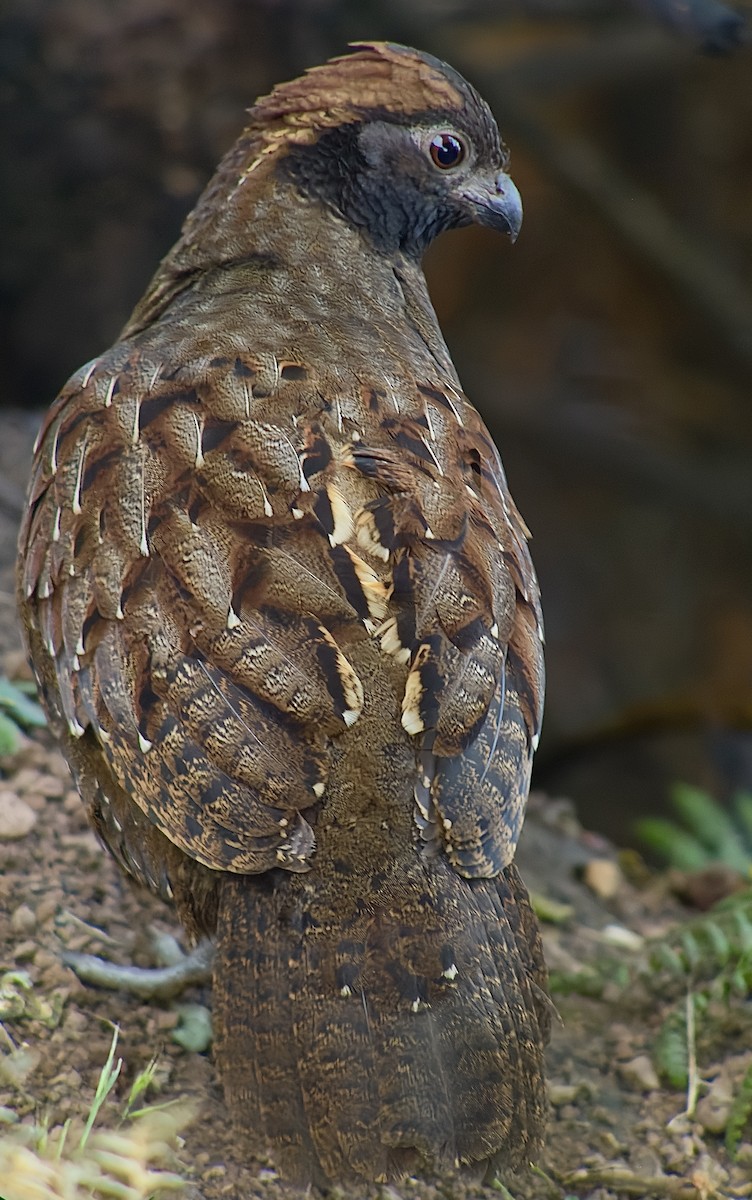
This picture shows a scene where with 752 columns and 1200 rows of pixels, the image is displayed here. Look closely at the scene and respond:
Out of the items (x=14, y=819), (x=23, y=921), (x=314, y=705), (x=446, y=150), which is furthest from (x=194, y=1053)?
(x=446, y=150)

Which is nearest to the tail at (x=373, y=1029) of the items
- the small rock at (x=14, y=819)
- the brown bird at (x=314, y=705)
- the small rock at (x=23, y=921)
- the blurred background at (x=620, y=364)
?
the brown bird at (x=314, y=705)

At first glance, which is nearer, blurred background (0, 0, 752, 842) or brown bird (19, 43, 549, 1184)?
brown bird (19, 43, 549, 1184)

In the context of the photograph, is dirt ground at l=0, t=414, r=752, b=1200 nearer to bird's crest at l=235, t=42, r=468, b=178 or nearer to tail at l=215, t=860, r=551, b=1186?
tail at l=215, t=860, r=551, b=1186

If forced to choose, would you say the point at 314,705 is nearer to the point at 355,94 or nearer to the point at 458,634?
the point at 458,634

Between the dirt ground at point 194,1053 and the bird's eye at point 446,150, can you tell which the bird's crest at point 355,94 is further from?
the dirt ground at point 194,1053

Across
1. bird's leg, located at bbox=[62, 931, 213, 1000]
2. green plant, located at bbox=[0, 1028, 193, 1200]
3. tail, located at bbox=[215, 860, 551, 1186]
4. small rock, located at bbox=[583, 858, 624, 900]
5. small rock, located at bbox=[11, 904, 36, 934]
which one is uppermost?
tail, located at bbox=[215, 860, 551, 1186]

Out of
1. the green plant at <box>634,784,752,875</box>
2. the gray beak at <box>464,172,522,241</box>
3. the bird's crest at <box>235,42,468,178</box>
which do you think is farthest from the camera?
the green plant at <box>634,784,752,875</box>

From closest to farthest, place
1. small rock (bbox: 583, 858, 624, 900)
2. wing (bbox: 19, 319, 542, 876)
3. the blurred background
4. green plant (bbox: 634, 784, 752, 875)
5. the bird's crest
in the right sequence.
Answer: wing (bbox: 19, 319, 542, 876), the bird's crest, small rock (bbox: 583, 858, 624, 900), green plant (bbox: 634, 784, 752, 875), the blurred background

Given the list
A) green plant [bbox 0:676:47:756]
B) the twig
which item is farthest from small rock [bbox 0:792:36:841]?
the twig
